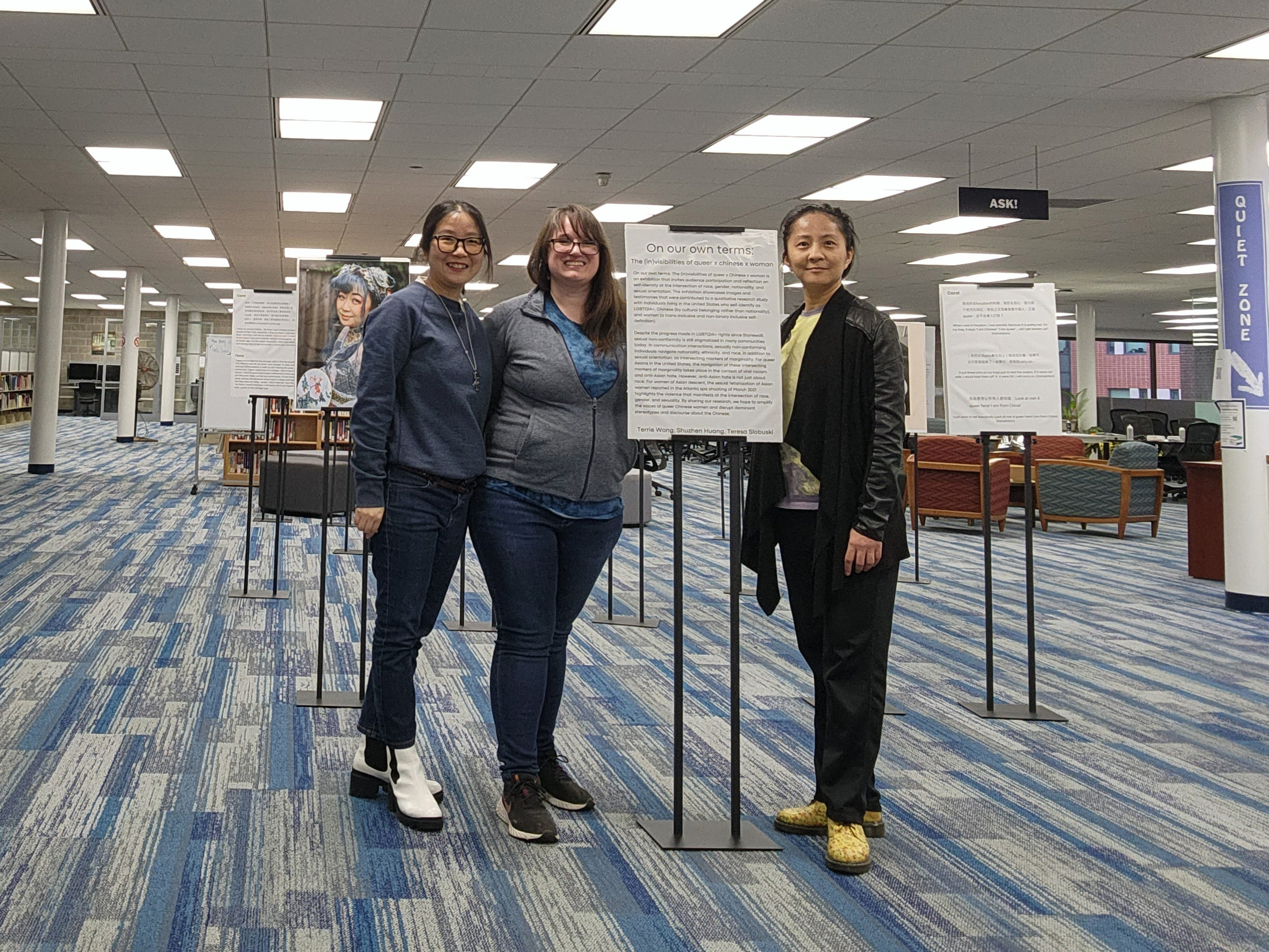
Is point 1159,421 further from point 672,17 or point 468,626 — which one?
point 468,626

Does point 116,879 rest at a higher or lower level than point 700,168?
lower

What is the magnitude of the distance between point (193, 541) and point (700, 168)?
5.18 m

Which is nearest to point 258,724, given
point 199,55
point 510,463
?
point 510,463

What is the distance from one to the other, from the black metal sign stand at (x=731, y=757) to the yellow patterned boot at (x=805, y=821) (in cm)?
7

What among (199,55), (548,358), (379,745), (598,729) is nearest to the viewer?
(548,358)

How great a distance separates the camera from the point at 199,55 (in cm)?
682

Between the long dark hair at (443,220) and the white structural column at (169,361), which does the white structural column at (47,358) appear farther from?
the long dark hair at (443,220)

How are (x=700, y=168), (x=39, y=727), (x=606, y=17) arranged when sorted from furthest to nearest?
(x=700, y=168) → (x=606, y=17) → (x=39, y=727)

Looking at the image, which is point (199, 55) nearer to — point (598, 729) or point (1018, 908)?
point (598, 729)

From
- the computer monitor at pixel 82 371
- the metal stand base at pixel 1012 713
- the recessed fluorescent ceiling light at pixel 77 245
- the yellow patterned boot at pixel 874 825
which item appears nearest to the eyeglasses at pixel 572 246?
the yellow patterned boot at pixel 874 825

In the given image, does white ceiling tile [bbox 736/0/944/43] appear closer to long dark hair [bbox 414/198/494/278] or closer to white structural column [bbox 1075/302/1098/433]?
long dark hair [bbox 414/198/494/278]

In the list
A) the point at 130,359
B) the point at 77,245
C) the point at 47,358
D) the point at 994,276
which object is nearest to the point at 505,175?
the point at 47,358

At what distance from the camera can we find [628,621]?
230 inches

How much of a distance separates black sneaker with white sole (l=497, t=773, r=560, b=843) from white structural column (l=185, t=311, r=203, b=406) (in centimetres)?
2650
